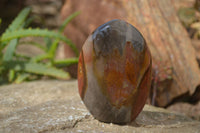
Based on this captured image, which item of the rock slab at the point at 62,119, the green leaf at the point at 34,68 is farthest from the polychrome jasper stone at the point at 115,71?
the green leaf at the point at 34,68

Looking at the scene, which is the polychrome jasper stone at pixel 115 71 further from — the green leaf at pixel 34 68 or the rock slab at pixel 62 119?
the green leaf at pixel 34 68

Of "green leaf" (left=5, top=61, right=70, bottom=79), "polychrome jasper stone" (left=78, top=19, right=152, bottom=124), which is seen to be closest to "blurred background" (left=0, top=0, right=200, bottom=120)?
"green leaf" (left=5, top=61, right=70, bottom=79)

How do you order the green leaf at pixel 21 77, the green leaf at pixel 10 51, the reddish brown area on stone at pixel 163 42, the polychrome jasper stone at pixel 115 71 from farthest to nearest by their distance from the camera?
the green leaf at pixel 10 51 → the green leaf at pixel 21 77 → the reddish brown area on stone at pixel 163 42 → the polychrome jasper stone at pixel 115 71

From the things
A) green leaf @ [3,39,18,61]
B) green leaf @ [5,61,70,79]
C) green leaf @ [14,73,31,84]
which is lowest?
green leaf @ [14,73,31,84]

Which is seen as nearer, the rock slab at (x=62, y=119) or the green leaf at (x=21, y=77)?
the rock slab at (x=62, y=119)

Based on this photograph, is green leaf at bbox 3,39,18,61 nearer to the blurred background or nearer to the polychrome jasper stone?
the blurred background

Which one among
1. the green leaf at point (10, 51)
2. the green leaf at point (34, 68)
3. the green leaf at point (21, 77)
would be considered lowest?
the green leaf at point (21, 77)

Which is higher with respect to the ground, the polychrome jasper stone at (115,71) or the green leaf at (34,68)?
the polychrome jasper stone at (115,71)

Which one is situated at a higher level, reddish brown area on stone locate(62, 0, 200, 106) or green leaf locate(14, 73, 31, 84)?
reddish brown area on stone locate(62, 0, 200, 106)
